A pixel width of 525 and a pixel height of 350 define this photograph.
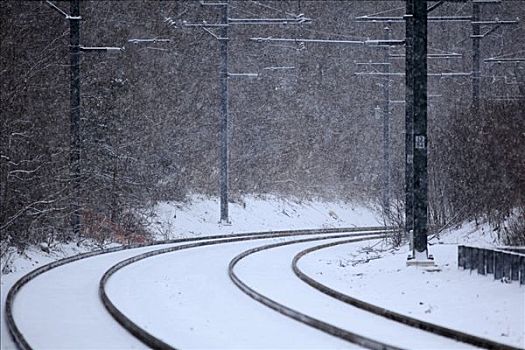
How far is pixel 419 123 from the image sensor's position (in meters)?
20.4

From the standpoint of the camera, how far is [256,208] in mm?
42344

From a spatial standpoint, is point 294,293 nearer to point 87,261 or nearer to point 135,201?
point 87,261

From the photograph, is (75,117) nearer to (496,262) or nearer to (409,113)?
(409,113)

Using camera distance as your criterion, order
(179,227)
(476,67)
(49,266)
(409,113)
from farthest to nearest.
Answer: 1. (179,227)
2. (476,67)
3. (409,113)
4. (49,266)

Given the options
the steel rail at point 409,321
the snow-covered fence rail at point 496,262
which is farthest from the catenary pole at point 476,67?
the steel rail at point 409,321

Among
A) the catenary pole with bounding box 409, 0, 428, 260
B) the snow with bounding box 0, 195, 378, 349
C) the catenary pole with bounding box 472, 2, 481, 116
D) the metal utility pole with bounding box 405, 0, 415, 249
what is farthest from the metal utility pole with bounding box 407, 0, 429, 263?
the catenary pole with bounding box 472, 2, 481, 116

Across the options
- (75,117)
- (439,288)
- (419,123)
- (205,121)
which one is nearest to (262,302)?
(439,288)

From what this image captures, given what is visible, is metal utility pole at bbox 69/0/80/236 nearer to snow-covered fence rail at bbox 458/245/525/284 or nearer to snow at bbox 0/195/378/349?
snow at bbox 0/195/378/349

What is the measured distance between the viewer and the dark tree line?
24.4 m

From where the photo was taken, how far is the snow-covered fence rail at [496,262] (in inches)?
664

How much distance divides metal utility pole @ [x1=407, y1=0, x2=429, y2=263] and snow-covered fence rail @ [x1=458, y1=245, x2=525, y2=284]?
136 cm

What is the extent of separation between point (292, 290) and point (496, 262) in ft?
12.5

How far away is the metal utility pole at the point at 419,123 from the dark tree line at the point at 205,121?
11.3ft

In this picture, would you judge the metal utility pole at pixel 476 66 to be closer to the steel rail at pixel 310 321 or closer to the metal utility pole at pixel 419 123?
the metal utility pole at pixel 419 123
